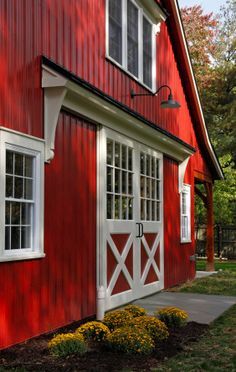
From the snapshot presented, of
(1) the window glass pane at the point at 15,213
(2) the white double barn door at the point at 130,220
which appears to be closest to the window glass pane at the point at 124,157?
(2) the white double barn door at the point at 130,220

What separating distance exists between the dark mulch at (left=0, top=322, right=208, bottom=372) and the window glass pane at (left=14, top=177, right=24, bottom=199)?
173 cm

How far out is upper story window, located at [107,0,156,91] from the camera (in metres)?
9.76

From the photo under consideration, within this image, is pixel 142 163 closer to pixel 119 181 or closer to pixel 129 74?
pixel 119 181

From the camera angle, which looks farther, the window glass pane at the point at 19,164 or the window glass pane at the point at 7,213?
the window glass pane at the point at 19,164

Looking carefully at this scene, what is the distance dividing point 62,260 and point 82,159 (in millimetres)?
1616

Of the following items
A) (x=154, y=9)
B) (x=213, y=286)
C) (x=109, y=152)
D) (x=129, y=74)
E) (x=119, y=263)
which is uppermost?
(x=154, y=9)

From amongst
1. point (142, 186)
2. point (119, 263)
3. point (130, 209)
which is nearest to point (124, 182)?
point (130, 209)

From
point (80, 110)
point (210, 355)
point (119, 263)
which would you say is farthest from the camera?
point (119, 263)

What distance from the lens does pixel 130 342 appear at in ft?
20.4

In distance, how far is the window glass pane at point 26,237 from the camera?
267 inches

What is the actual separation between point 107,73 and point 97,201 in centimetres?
218

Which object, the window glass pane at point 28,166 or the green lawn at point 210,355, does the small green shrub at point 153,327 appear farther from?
the window glass pane at point 28,166

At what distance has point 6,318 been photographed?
6.24 metres

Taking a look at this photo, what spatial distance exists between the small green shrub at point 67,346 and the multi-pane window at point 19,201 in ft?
3.93
